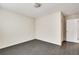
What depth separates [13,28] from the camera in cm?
370

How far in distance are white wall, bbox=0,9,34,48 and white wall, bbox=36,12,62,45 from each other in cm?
88

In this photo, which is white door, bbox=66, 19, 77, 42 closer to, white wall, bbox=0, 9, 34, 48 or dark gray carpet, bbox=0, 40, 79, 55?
dark gray carpet, bbox=0, 40, 79, 55

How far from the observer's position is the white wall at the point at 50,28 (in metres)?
3.67

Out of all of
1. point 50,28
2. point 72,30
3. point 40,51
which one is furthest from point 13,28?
point 72,30

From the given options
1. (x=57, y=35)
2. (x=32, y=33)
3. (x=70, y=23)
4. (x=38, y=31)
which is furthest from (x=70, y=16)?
(x=32, y=33)

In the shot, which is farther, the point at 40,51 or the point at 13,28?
the point at 13,28

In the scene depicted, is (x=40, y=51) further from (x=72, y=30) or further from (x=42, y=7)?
(x=72, y=30)

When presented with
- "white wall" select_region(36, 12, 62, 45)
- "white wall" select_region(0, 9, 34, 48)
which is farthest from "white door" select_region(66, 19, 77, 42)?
"white wall" select_region(0, 9, 34, 48)

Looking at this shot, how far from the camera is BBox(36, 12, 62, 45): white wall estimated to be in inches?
144

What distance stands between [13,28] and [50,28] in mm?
2203

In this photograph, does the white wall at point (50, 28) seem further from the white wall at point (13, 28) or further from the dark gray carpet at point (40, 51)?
the white wall at point (13, 28)

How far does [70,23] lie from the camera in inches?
178

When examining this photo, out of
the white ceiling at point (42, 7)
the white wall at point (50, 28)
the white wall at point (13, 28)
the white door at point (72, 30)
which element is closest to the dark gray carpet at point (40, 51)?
the white wall at point (13, 28)

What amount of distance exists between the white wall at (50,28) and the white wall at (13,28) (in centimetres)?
88
